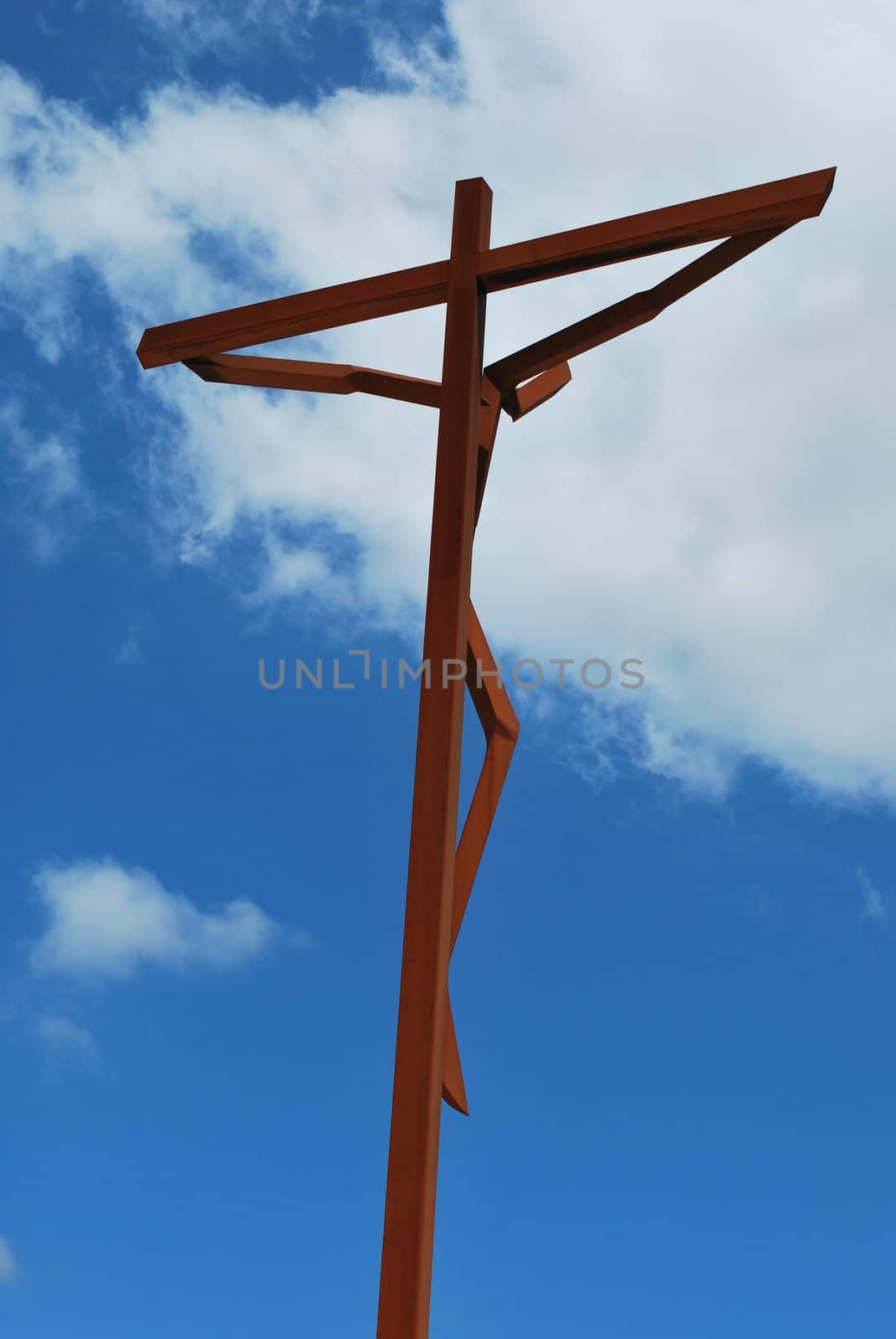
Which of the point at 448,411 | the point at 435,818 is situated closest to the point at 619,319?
the point at 448,411

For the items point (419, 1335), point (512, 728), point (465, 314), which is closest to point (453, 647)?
point (512, 728)

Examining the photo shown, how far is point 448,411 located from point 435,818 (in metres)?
1.93

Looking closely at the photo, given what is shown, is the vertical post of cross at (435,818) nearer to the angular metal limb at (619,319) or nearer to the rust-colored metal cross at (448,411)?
the rust-colored metal cross at (448,411)

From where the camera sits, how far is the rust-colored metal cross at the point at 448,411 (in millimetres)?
6516

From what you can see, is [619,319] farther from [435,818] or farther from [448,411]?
[435,818]

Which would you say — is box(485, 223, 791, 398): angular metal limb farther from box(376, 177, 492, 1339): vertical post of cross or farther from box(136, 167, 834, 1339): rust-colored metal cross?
box(376, 177, 492, 1339): vertical post of cross

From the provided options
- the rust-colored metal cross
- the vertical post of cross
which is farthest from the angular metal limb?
the vertical post of cross

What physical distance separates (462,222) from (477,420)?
1084 mm

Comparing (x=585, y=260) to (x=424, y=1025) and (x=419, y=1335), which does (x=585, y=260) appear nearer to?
(x=424, y=1025)

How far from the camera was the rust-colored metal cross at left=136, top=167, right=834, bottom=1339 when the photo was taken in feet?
21.4

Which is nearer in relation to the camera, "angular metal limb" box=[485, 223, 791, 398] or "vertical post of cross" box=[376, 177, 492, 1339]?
"vertical post of cross" box=[376, 177, 492, 1339]

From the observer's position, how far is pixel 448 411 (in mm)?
7547

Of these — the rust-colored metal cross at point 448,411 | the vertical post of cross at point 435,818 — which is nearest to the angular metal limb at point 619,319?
the rust-colored metal cross at point 448,411

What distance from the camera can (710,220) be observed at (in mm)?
7316
